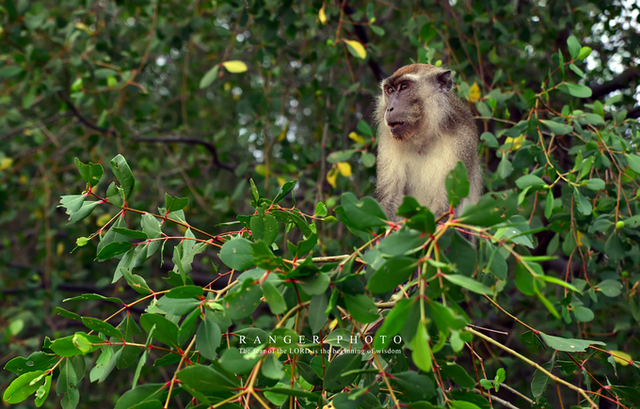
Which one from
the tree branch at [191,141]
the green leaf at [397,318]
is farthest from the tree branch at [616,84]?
the green leaf at [397,318]

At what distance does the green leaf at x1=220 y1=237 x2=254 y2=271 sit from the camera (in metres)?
1.35

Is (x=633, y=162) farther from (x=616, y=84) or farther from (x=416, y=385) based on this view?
(x=616, y=84)

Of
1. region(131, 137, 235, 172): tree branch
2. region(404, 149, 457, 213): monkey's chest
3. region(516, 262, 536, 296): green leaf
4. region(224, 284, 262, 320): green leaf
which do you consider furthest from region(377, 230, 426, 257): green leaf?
region(131, 137, 235, 172): tree branch

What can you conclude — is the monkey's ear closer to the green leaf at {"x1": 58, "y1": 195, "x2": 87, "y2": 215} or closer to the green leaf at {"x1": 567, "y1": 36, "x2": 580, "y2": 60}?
the green leaf at {"x1": 567, "y1": 36, "x2": 580, "y2": 60}

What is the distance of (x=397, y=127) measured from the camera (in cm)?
321

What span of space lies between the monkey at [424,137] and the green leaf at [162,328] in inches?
86.8

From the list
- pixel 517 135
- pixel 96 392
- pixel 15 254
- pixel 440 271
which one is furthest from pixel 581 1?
pixel 15 254

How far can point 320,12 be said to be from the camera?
3604mm

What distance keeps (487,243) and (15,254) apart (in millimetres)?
6972

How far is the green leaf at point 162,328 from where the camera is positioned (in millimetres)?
1347

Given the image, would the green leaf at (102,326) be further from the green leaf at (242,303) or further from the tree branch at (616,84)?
the tree branch at (616,84)

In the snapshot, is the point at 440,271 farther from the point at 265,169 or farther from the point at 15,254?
the point at 15,254

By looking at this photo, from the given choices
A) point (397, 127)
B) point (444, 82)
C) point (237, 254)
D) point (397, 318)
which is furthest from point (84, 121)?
point (397, 318)

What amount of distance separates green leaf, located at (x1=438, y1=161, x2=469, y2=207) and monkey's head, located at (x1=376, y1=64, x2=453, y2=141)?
2.11m
